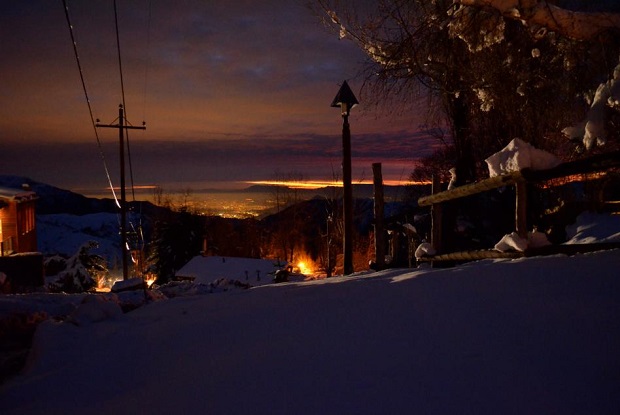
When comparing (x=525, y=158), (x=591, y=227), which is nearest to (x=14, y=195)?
(x=525, y=158)

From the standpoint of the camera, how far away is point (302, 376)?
8.54 ft

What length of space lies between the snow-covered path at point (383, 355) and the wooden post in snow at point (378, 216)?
5.05 meters

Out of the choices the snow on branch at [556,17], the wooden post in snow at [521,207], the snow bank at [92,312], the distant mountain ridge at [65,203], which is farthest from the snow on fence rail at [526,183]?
the distant mountain ridge at [65,203]

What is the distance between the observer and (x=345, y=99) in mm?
10312

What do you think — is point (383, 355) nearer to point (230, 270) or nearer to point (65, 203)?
point (230, 270)

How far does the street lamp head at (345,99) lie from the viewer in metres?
10.3

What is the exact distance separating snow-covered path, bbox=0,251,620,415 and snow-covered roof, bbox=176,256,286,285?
22406 mm

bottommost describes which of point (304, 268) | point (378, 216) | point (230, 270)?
point (304, 268)

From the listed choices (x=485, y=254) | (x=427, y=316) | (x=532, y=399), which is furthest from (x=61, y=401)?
(x=485, y=254)

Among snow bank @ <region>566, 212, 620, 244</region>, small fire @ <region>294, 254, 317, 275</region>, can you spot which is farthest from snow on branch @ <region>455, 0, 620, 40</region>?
small fire @ <region>294, 254, 317, 275</region>

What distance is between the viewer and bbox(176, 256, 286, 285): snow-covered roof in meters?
27.1

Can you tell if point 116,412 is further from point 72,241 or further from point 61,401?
point 72,241

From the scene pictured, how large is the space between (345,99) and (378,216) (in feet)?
9.84

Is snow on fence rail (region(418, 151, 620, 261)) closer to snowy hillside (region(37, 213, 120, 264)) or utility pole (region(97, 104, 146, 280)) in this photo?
utility pole (region(97, 104, 146, 280))
